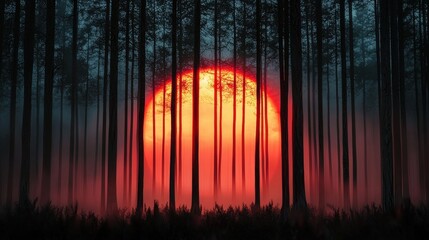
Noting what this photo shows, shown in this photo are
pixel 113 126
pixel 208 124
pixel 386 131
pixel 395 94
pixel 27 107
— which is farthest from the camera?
pixel 208 124

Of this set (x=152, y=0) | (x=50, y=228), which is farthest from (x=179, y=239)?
(x=152, y=0)

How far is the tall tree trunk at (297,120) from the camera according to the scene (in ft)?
42.9

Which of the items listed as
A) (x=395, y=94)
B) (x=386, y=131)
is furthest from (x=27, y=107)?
(x=395, y=94)

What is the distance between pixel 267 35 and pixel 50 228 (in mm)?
20034

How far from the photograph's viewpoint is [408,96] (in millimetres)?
43906

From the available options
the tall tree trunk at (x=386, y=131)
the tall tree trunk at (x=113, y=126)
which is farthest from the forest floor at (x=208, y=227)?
the tall tree trunk at (x=113, y=126)

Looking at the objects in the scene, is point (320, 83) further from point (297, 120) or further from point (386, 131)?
point (297, 120)

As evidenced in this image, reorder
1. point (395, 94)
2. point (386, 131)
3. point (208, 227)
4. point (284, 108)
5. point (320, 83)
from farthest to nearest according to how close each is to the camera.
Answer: point (320, 83) → point (395, 94) → point (284, 108) → point (386, 131) → point (208, 227)

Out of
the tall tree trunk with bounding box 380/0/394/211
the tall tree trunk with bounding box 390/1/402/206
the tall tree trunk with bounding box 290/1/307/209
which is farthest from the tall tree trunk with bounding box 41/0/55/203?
the tall tree trunk with bounding box 390/1/402/206

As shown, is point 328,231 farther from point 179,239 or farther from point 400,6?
point 400,6

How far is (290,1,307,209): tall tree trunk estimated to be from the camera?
42.9 ft

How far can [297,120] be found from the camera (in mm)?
13523

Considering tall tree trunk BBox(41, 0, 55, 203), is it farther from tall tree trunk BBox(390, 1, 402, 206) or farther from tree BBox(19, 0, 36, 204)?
tall tree trunk BBox(390, 1, 402, 206)

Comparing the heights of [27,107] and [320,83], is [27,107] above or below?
below
